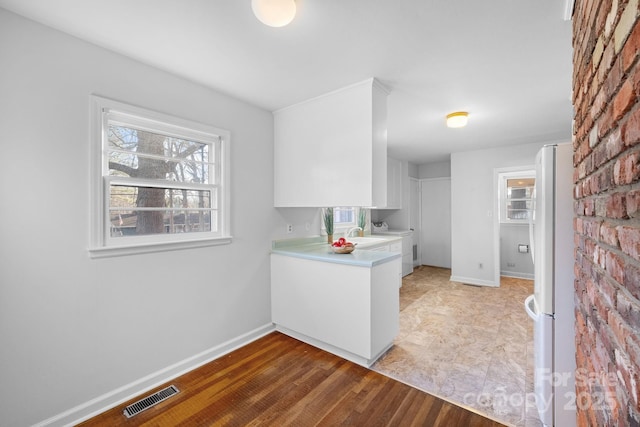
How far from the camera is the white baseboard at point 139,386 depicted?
1.75m

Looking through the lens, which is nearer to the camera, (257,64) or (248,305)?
(257,64)

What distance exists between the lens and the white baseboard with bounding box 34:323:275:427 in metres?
1.75

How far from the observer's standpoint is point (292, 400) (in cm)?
198

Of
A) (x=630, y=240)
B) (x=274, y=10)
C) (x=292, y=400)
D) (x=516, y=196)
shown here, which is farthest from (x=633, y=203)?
(x=516, y=196)

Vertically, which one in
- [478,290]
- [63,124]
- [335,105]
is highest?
[335,105]

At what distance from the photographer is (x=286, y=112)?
2.98m

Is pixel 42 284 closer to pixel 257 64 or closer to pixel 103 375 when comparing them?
pixel 103 375

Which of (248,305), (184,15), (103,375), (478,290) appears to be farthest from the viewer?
(478,290)

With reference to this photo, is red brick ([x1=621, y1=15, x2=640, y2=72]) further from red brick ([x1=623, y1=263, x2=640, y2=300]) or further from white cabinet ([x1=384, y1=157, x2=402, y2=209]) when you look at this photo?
white cabinet ([x1=384, y1=157, x2=402, y2=209])

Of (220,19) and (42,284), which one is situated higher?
(220,19)

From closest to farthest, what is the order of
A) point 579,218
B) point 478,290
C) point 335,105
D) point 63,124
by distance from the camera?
point 579,218 < point 63,124 < point 335,105 < point 478,290

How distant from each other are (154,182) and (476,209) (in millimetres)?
4992

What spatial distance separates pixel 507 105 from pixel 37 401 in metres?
4.53

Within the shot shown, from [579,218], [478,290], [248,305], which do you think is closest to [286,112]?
[248,305]
